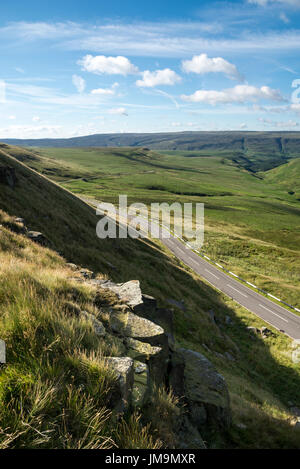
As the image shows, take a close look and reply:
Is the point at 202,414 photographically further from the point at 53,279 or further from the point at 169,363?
the point at 53,279

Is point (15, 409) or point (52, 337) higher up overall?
point (52, 337)

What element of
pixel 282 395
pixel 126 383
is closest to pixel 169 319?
pixel 126 383

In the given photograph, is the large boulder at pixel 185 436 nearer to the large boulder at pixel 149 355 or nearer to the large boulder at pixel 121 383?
the large boulder at pixel 149 355

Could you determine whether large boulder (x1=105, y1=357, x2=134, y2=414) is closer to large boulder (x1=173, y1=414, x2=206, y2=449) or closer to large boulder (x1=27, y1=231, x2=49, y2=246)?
large boulder (x1=173, y1=414, x2=206, y2=449)

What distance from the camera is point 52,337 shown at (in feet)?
15.0

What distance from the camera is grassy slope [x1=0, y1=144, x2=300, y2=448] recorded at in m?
3.99

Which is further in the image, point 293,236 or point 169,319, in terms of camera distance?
point 293,236

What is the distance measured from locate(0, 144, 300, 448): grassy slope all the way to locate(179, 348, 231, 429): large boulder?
1.30ft

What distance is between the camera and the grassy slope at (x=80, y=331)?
13.1ft

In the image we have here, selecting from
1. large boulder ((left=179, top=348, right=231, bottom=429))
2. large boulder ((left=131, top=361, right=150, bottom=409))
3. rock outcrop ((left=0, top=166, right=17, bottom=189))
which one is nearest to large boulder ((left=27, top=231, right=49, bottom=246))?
large boulder ((left=179, top=348, right=231, bottom=429))

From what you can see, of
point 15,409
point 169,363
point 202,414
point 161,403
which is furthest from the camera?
point 169,363

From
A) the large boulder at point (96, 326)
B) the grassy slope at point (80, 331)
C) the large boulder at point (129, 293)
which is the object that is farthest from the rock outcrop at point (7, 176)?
the large boulder at point (96, 326)
